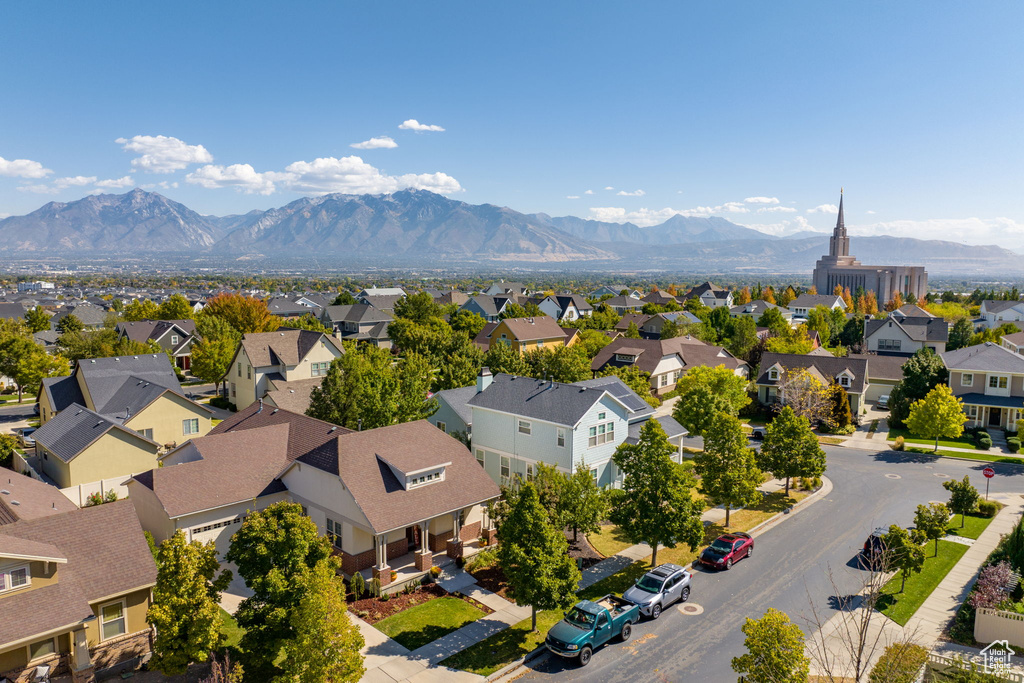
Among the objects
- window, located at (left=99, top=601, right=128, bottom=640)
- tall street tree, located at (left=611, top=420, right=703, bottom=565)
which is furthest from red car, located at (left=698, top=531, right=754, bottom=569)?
window, located at (left=99, top=601, right=128, bottom=640)

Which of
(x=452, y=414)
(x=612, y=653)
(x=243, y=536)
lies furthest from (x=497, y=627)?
(x=452, y=414)

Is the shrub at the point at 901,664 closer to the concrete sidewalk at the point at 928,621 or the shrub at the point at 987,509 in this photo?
the concrete sidewalk at the point at 928,621

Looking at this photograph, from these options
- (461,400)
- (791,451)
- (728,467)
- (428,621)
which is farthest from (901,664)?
(461,400)

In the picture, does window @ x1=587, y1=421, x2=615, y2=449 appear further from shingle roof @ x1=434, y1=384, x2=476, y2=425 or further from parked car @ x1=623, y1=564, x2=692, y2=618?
parked car @ x1=623, y1=564, x2=692, y2=618

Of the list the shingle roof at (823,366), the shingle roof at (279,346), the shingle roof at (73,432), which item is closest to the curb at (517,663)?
the shingle roof at (73,432)

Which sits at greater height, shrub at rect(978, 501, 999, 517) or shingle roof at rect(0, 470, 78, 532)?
shingle roof at rect(0, 470, 78, 532)

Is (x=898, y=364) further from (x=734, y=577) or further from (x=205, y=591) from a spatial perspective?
(x=205, y=591)
